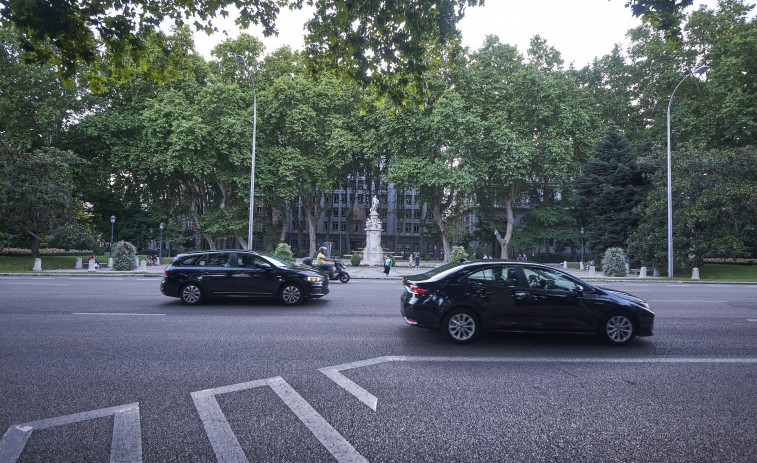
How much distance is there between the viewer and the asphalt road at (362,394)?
10.6 ft

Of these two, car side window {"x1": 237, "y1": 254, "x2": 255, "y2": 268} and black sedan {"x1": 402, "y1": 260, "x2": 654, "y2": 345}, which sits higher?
car side window {"x1": 237, "y1": 254, "x2": 255, "y2": 268}

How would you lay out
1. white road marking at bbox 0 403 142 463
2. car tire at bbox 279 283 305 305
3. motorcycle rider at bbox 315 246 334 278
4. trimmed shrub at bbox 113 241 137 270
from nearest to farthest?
white road marking at bbox 0 403 142 463 → car tire at bbox 279 283 305 305 → motorcycle rider at bbox 315 246 334 278 → trimmed shrub at bbox 113 241 137 270

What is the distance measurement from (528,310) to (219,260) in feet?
26.7

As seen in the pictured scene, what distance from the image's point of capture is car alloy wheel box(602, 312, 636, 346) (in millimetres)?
6688

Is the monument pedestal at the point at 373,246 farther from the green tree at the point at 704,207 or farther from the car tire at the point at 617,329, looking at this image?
the car tire at the point at 617,329

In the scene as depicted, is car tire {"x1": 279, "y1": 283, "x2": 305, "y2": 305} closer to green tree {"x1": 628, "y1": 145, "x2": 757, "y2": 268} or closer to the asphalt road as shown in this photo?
the asphalt road

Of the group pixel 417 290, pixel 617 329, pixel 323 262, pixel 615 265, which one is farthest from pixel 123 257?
pixel 615 265

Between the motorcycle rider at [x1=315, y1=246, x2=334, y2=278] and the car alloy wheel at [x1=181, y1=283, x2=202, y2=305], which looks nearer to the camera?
the car alloy wheel at [x1=181, y1=283, x2=202, y2=305]

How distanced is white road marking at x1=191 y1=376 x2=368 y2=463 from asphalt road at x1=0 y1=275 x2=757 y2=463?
0.02 m

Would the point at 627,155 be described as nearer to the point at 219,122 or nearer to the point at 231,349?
the point at 219,122

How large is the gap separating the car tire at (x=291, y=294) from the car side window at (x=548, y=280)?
6195 mm

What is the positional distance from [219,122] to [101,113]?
10.3 m

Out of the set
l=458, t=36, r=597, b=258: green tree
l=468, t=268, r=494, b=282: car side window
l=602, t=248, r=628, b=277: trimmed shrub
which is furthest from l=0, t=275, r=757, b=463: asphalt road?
l=458, t=36, r=597, b=258: green tree

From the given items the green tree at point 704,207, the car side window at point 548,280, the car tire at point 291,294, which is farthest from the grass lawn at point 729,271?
the car tire at point 291,294
